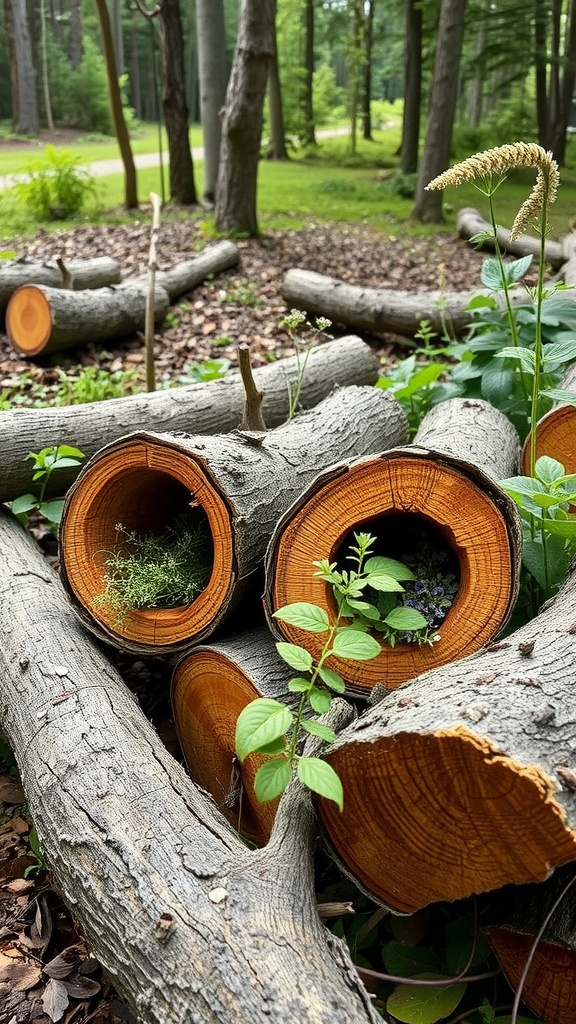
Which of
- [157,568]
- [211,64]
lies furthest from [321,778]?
[211,64]

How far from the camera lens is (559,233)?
1026 centimetres

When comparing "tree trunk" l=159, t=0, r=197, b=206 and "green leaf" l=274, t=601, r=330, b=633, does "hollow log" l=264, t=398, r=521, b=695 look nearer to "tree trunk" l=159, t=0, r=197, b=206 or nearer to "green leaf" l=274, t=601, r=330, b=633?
"green leaf" l=274, t=601, r=330, b=633

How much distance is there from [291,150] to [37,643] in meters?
21.2

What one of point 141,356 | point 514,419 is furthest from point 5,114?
point 514,419

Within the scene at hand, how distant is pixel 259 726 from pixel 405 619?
0.56 metres

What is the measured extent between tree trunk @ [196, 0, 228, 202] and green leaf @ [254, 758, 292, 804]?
9.48m

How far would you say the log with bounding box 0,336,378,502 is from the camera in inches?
122

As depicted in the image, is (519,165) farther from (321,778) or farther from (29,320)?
(29,320)

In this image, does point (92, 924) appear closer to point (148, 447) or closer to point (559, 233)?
point (148, 447)

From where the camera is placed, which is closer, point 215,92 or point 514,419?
point 514,419

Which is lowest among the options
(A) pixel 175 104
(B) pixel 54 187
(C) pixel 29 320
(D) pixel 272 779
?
(D) pixel 272 779

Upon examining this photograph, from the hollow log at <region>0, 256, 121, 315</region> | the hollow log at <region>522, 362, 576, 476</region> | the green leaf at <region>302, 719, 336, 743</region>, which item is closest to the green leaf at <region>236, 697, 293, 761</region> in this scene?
the green leaf at <region>302, 719, 336, 743</region>

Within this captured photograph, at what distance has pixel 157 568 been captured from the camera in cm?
225

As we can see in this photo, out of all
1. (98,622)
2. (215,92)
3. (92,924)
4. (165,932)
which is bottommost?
(92,924)
